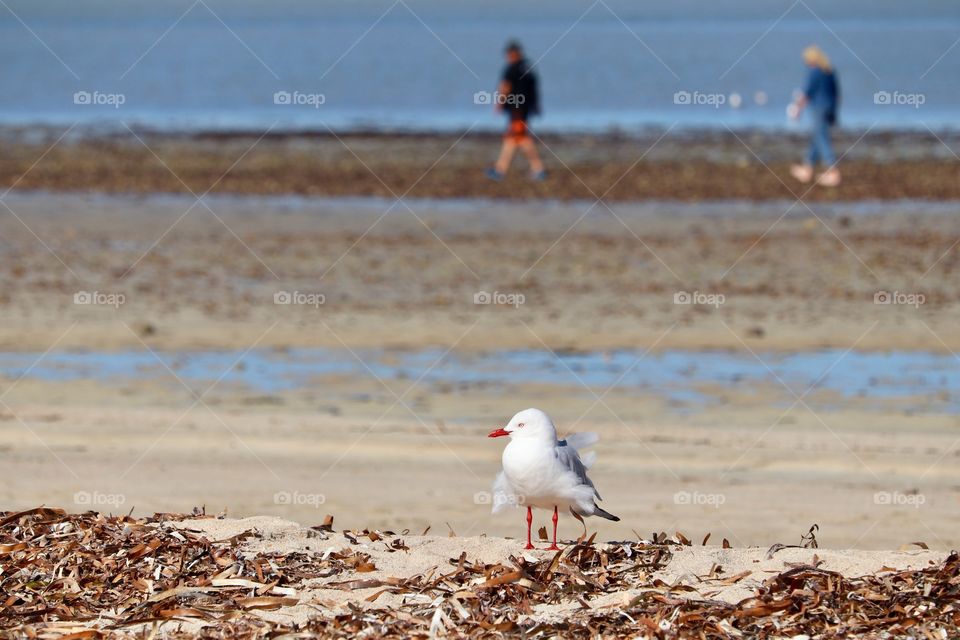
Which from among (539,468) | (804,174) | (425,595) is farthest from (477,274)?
(425,595)

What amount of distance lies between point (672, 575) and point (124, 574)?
2.17 m

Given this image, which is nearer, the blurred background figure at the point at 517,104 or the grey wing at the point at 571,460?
the grey wing at the point at 571,460

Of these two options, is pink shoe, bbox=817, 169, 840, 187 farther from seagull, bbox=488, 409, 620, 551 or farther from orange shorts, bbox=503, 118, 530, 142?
seagull, bbox=488, 409, 620, 551

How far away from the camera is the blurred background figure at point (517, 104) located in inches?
979

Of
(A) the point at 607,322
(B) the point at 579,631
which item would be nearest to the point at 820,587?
(B) the point at 579,631

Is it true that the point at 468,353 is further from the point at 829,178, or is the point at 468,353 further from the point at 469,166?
the point at 469,166

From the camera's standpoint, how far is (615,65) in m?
72.4

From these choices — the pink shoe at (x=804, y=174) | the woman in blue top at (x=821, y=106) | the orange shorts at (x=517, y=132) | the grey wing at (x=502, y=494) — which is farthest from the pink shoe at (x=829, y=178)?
the grey wing at (x=502, y=494)

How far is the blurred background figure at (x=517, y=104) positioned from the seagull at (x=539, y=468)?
63.1 feet

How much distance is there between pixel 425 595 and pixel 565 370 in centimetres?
681

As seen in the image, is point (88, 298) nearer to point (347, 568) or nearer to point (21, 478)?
point (21, 478)

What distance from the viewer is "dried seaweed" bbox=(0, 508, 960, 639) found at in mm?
4980

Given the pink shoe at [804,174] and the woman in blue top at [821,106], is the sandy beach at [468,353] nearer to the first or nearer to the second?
the woman in blue top at [821,106]

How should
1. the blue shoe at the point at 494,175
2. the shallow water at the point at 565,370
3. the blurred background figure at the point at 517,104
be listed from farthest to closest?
the blue shoe at the point at 494,175 → the blurred background figure at the point at 517,104 → the shallow water at the point at 565,370
